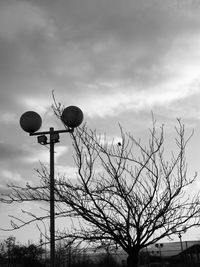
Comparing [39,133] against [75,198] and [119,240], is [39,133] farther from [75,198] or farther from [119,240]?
[119,240]

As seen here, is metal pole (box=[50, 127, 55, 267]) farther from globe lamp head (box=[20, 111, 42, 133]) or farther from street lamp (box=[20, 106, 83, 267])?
globe lamp head (box=[20, 111, 42, 133])

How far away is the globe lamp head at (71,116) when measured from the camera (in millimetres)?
7062

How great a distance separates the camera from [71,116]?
279 inches

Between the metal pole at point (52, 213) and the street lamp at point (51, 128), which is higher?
the street lamp at point (51, 128)

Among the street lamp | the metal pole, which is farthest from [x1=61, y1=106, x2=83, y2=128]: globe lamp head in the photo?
the metal pole

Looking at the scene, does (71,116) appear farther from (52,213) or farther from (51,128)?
(52,213)

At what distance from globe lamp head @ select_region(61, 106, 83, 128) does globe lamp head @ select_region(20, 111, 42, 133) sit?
1.61 ft

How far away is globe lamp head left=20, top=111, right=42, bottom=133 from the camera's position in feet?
23.5

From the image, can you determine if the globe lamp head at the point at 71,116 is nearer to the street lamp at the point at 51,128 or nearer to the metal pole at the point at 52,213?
the street lamp at the point at 51,128

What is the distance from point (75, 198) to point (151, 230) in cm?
163

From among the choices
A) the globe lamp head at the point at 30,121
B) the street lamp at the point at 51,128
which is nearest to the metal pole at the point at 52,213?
the street lamp at the point at 51,128

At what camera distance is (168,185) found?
25.7ft

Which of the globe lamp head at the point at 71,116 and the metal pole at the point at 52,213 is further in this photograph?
the globe lamp head at the point at 71,116

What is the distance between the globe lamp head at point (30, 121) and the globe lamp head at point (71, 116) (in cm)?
49
